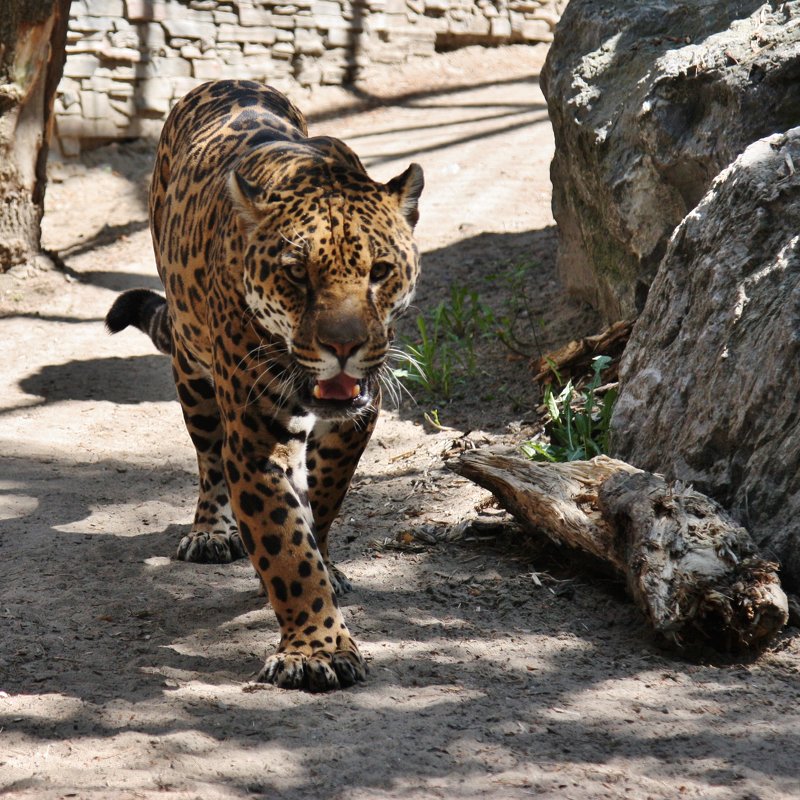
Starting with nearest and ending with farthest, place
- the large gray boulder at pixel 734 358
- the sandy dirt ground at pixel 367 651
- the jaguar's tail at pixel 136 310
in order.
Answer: the sandy dirt ground at pixel 367 651, the large gray boulder at pixel 734 358, the jaguar's tail at pixel 136 310

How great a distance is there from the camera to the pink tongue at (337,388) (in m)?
4.12

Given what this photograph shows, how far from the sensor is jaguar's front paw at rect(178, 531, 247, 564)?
565 centimetres

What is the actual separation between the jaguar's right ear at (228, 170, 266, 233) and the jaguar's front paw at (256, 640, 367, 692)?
1.64 meters

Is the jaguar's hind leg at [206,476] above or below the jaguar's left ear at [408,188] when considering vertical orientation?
below

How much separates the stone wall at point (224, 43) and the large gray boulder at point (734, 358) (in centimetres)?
1126

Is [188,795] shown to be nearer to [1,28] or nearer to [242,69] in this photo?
[1,28]

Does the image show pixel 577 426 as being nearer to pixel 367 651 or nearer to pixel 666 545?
pixel 666 545

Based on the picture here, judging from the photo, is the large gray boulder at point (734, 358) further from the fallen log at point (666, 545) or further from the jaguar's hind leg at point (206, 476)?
the jaguar's hind leg at point (206, 476)

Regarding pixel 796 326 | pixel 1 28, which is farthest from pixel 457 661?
pixel 1 28

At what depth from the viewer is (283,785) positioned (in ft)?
11.2

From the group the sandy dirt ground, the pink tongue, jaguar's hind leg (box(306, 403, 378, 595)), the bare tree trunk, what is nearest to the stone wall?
the bare tree trunk

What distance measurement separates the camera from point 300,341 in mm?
4070

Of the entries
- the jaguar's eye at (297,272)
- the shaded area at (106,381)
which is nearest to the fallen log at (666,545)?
the jaguar's eye at (297,272)

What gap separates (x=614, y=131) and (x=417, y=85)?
1154 cm
